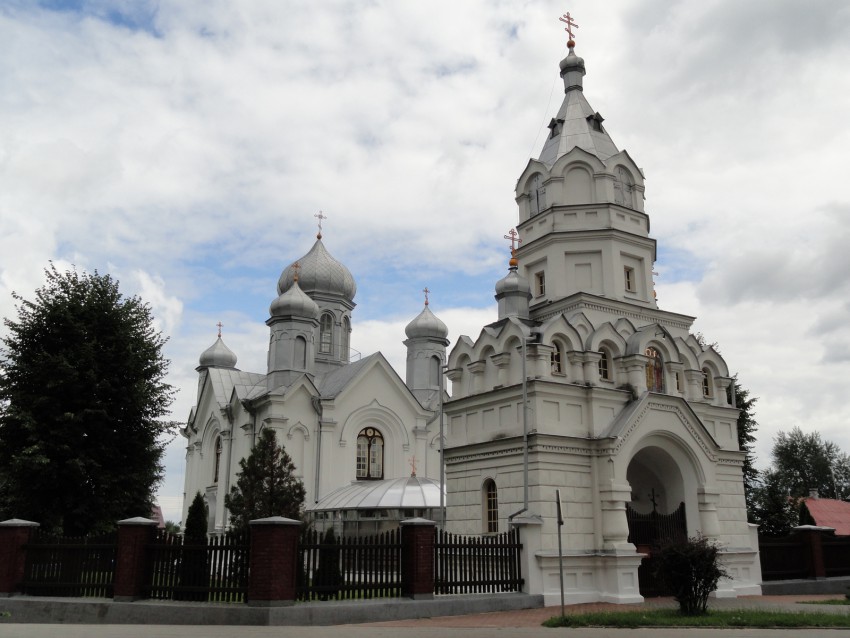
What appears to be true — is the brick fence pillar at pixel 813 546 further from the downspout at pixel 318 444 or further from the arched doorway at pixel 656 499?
the downspout at pixel 318 444

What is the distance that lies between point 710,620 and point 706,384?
10.4 meters

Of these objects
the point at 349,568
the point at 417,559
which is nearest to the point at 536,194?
the point at 417,559

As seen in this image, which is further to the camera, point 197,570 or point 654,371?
point 654,371

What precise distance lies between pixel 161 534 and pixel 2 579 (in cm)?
387

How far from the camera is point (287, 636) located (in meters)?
11.5

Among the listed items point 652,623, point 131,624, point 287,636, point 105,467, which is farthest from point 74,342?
point 652,623

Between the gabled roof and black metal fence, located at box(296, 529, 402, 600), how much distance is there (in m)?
27.1

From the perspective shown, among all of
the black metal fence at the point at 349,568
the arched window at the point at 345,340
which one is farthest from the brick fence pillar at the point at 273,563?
the arched window at the point at 345,340

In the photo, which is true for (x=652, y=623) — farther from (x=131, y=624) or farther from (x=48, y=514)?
(x=48, y=514)

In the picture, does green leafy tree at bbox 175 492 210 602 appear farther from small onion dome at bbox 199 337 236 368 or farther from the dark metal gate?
small onion dome at bbox 199 337 236 368

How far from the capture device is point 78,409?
20703 millimetres

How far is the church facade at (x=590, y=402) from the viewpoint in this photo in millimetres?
18188

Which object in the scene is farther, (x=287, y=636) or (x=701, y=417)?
(x=701, y=417)

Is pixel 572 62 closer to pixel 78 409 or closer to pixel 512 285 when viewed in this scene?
pixel 512 285
